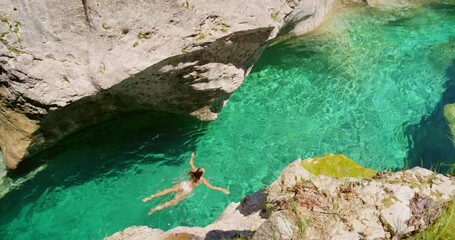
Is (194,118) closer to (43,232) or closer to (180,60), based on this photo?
(180,60)

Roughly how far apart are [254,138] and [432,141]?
4.89 m

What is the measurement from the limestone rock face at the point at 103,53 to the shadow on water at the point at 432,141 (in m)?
5.06

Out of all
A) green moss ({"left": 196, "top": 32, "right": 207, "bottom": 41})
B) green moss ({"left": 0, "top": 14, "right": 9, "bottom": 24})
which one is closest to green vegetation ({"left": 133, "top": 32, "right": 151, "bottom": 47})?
green moss ({"left": 196, "top": 32, "right": 207, "bottom": 41})

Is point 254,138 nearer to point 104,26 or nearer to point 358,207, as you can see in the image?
point 104,26

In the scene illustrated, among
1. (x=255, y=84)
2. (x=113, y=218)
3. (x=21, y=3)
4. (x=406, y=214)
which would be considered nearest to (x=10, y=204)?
(x=113, y=218)

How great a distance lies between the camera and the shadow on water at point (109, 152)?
9516 mm

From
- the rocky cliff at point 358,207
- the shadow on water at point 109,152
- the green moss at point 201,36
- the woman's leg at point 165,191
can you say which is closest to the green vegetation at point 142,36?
the green moss at point 201,36

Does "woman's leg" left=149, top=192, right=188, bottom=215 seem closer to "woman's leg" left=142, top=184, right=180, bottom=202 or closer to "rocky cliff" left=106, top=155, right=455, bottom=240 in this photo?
"woman's leg" left=142, top=184, right=180, bottom=202

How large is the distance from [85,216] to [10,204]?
1955 millimetres

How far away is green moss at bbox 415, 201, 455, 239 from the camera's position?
14.1 feet

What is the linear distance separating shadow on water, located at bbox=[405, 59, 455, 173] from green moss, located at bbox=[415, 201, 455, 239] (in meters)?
5.57

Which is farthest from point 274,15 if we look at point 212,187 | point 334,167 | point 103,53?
point 212,187

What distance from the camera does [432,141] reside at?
34.1 feet

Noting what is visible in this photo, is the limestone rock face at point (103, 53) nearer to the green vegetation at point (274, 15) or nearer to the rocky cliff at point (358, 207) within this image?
the green vegetation at point (274, 15)
